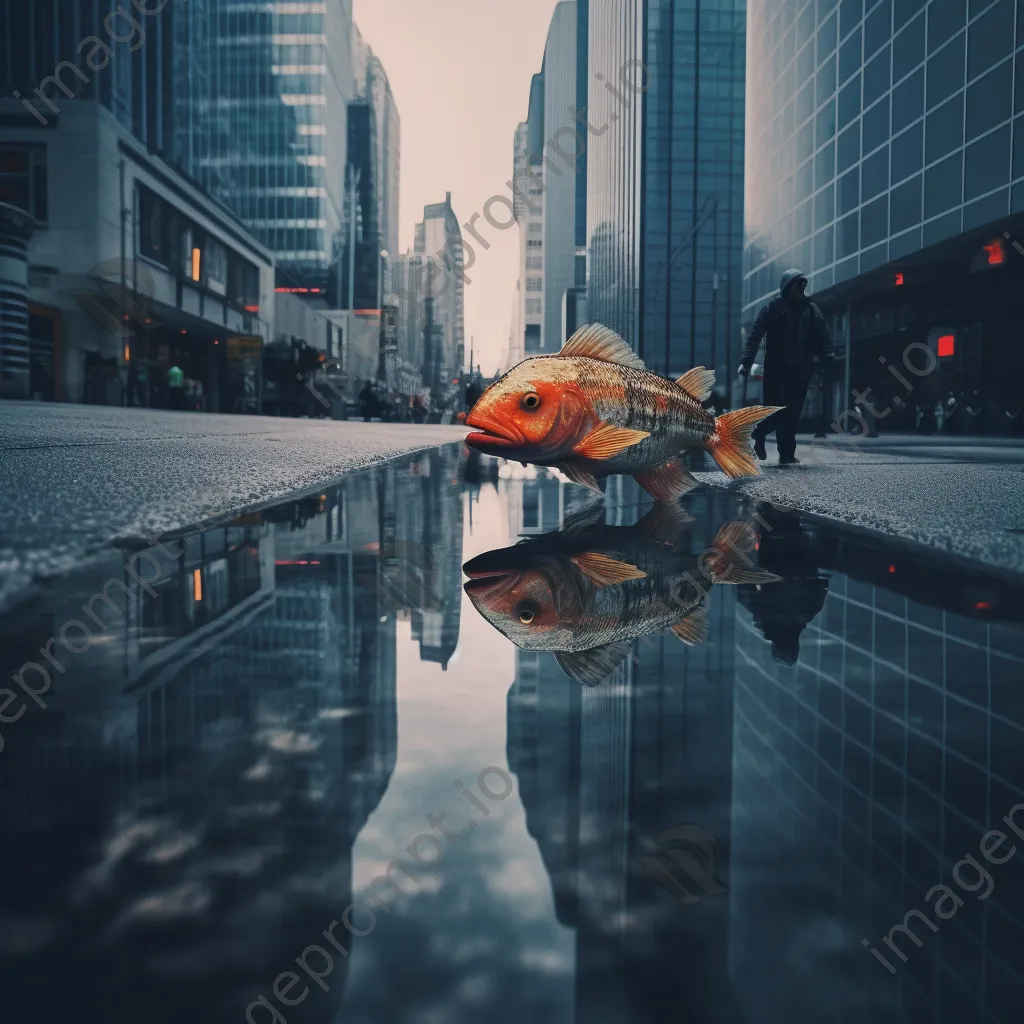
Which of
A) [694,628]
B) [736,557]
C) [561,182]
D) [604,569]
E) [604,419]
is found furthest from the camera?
[561,182]

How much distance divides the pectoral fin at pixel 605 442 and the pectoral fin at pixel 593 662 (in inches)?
100

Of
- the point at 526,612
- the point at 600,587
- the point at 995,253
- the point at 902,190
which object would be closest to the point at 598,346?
the point at 600,587

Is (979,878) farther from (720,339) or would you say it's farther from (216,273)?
(720,339)

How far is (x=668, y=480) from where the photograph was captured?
6230 millimetres

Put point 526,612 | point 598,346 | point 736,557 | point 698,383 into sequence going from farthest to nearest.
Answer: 1. point 698,383
2. point 598,346
3. point 736,557
4. point 526,612

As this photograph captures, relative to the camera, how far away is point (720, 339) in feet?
357

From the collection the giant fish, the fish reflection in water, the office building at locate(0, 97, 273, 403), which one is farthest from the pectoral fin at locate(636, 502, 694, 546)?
the office building at locate(0, 97, 273, 403)

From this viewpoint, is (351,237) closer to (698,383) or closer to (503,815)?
(698,383)

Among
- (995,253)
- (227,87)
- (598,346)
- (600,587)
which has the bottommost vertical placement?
(600,587)

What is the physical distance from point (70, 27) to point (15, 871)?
5538cm

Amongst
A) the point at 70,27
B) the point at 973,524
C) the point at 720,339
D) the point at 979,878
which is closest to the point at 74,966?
the point at 979,878

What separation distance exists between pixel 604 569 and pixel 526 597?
571 mm

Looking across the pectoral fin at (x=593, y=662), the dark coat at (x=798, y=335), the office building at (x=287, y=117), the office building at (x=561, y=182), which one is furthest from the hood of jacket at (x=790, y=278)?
the office building at (x=561, y=182)

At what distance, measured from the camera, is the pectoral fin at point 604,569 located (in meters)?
3.39
